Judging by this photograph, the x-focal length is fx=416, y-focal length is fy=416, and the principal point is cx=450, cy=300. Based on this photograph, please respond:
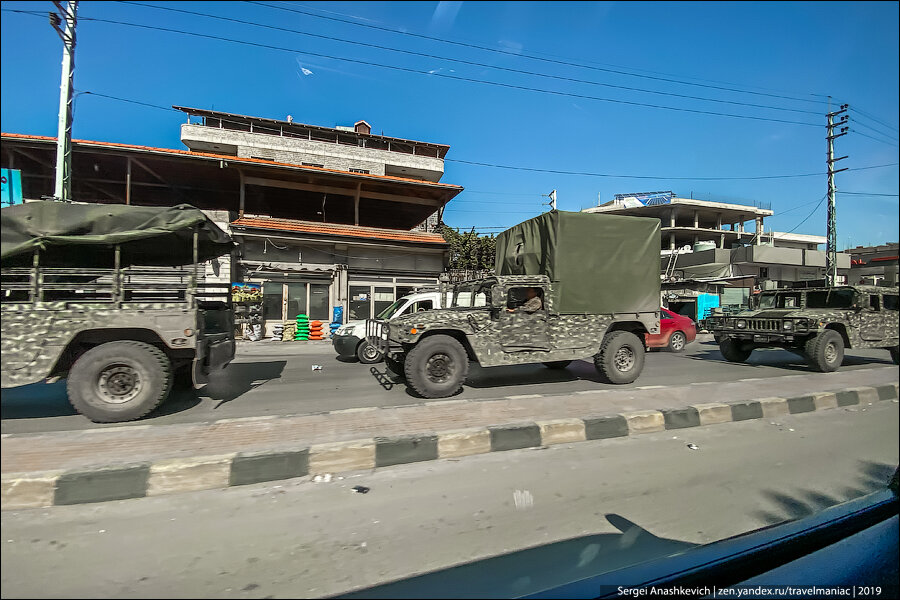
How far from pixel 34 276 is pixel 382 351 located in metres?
4.23

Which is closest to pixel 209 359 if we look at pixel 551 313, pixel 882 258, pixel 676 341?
pixel 551 313

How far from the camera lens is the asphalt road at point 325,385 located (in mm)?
5191

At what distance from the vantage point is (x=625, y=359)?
724 cm

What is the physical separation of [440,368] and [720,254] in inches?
1086

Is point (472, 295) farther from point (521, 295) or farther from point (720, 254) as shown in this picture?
point (720, 254)

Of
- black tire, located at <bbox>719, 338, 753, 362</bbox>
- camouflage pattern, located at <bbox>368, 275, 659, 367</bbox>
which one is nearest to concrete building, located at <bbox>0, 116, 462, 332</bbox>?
camouflage pattern, located at <bbox>368, 275, 659, 367</bbox>

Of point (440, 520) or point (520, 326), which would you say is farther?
point (520, 326)

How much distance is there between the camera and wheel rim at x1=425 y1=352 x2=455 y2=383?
5.94 meters

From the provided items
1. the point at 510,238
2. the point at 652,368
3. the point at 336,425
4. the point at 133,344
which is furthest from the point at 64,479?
the point at 652,368

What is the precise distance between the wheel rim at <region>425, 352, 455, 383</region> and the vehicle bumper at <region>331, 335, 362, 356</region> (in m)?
4.04

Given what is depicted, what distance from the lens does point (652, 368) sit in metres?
9.24

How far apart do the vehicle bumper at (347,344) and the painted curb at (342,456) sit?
5919mm

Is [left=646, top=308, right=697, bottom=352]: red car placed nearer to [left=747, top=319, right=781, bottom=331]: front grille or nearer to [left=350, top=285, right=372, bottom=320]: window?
[left=747, top=319, right=781, bottom=331]: front grille

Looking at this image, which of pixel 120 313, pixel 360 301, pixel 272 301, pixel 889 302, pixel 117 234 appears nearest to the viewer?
pixel 117 234
